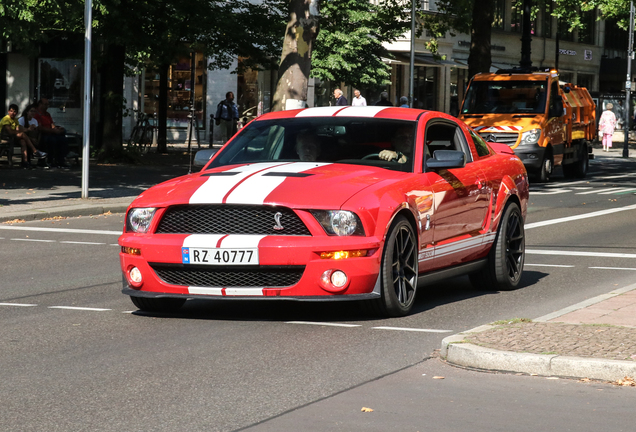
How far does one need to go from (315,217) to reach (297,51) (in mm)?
15400

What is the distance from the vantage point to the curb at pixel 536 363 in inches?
244

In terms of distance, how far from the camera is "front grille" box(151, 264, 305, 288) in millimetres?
7773

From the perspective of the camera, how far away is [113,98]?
2706cm

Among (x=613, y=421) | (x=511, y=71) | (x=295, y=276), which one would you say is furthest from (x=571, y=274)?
(x=511, y=71)

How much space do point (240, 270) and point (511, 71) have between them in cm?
2129

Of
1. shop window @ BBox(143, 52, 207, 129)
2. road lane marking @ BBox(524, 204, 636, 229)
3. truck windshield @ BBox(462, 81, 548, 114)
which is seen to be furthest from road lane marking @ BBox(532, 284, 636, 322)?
shop window @ BBox(143, 52, 207, 129)

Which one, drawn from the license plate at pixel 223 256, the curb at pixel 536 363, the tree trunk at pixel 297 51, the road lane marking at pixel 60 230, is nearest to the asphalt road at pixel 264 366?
the curb at pixel 536 363

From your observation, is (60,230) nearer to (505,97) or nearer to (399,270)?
(399,270)

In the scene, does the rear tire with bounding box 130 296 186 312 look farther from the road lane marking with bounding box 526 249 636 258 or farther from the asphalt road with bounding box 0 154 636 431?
the road lane marking with bounding box 526 249 636 258

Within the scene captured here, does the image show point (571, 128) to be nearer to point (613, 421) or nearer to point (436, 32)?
point (436, 32)

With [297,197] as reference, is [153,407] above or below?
below

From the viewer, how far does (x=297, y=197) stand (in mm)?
7754

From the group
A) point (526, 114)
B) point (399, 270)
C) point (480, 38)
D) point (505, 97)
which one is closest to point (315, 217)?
point (399, 270)

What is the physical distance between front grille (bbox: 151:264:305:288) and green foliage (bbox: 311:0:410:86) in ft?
106
